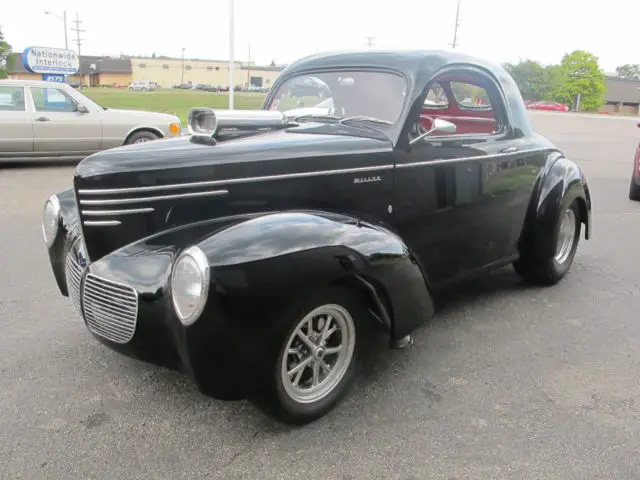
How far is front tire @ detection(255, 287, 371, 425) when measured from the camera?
2.56m

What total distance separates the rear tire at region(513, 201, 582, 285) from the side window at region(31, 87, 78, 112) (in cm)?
907

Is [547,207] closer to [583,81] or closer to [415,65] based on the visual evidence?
[415,65]

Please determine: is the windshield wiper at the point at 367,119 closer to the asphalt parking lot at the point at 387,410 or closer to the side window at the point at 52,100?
the asphalt parking lot at the point at 387,410

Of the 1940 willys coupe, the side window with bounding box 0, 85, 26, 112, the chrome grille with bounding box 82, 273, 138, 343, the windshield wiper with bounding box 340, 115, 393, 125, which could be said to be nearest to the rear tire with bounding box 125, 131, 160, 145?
the side window with bounding box 0, 85, 26, 112

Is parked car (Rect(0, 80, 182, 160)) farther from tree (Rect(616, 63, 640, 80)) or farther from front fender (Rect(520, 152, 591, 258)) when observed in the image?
tree (Rect(616, 63, 640, 80))

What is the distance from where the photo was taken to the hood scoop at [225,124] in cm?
324

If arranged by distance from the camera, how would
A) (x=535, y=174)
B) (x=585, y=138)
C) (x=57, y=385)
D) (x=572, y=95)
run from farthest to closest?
1. (x=572, y=95)
2. (x=585, y=138)
3. (x=535, y=174)
4. (x=57, y=385)

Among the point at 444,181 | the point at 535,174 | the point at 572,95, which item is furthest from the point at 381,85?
the point at 572,95

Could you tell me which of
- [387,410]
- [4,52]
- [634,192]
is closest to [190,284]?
[387,410]

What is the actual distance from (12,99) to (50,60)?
7015mm

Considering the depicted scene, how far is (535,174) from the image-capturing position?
177 inches

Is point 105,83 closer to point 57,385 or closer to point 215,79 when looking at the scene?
point 215,79

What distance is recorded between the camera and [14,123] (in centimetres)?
1018

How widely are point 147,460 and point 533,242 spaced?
11.0ft
